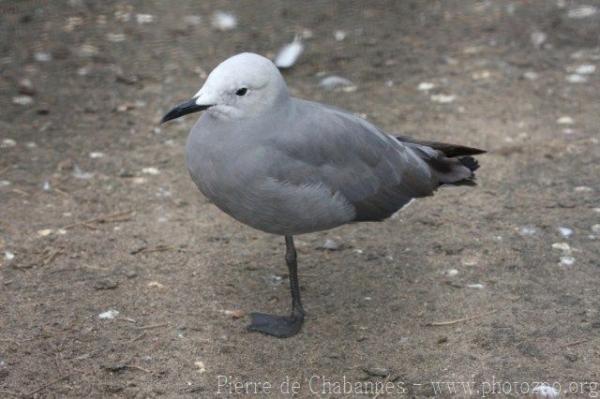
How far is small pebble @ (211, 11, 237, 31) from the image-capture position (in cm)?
662

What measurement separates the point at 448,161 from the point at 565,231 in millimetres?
777

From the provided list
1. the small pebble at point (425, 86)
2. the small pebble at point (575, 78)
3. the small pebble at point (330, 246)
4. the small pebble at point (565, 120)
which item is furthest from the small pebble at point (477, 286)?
the small pebble at point (575, 78)

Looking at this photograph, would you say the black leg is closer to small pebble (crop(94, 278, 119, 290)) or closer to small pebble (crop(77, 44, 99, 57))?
small pebble (crop(94, 278, 119, 290))

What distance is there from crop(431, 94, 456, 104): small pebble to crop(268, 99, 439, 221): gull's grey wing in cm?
177

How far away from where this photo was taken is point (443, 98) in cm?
569

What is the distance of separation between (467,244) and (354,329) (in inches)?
35.1

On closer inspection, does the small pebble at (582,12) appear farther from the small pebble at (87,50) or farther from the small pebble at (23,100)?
the small pebble at (23,100)

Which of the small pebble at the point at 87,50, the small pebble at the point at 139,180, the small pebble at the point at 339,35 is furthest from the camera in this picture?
the small pebble at the point at 339,35

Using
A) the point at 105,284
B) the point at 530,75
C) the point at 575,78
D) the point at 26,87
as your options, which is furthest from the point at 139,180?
the point at 575,78

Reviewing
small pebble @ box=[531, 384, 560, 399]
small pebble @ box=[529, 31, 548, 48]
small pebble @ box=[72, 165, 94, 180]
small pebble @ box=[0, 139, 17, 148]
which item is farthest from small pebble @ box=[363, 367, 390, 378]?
small pebble @ box=[529, 31, 548, 48]

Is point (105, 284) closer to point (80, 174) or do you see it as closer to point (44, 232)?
point (44, 232)

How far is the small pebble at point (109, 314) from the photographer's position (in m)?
3.69

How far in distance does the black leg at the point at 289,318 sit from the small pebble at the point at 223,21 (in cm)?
326

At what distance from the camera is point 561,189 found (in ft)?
Result: 15.4
